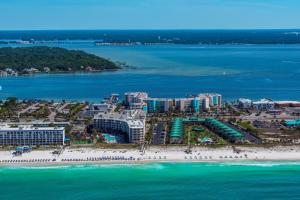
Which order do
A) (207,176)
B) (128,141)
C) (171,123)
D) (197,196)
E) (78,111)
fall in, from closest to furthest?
→ (197,196), (207,176), (128,141), (171,123), (78,111)

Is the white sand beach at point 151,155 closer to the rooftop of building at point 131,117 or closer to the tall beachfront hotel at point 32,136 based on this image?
the tall beachfront hotel at point 32,136

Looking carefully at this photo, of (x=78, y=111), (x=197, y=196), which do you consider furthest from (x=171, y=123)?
(x=197, y=196)

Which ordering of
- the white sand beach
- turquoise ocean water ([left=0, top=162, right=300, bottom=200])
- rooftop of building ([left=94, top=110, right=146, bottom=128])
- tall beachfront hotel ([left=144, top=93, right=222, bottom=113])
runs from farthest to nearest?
tall beachfront hotel ([left=144, top=93, right=222, bottom=113]) → rooftop of building ([left=94, top=110, right=146, bottom=128]) → the white sand beach → turquoise ocean water ([left=0, top=162, right=300, bottom=200])

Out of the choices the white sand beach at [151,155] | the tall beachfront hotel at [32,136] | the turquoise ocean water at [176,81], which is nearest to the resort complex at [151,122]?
the tall beachfront hotel at [32,136]

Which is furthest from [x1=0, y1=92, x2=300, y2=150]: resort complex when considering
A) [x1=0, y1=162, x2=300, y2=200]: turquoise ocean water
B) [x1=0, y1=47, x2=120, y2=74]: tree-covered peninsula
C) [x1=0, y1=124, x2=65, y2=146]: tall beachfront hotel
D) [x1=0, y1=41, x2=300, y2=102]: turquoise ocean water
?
[x1=0, y1=47, x2=120, y2=74]: tree-covered peninsula

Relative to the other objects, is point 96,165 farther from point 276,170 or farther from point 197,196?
point 276,170

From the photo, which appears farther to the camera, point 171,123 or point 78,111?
point 78,111

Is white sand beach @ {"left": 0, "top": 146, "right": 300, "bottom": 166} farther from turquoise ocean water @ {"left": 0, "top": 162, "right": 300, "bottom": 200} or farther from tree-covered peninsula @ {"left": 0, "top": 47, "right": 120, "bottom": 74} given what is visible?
tree-covered peninsula @ {"left": 0, "top": 47, "right": 120, "bottom": 74}
